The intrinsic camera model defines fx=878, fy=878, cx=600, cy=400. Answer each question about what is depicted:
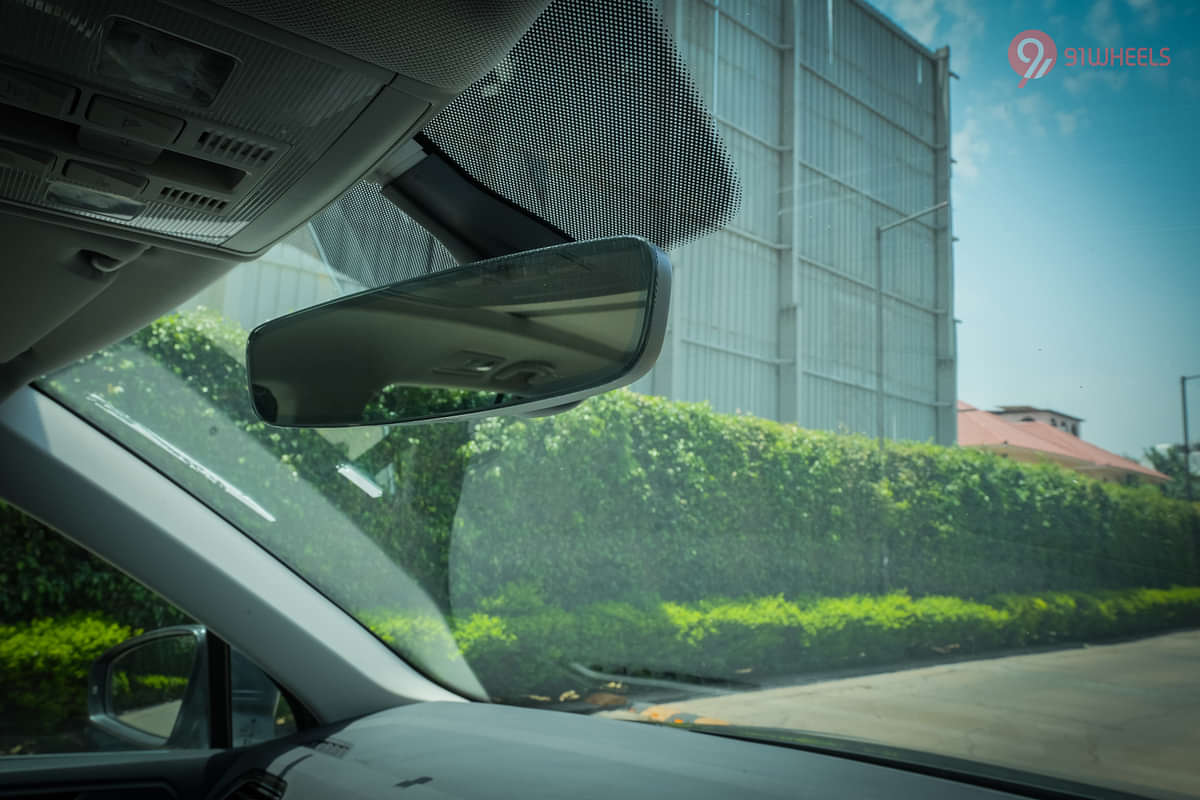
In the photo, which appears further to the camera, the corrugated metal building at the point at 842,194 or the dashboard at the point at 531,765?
the corrugated metal building at the point at 842,194

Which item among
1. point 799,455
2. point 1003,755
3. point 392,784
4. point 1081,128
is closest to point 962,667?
point 1003,755

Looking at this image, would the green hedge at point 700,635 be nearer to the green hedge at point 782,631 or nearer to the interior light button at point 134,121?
the green hedge at point 782,631

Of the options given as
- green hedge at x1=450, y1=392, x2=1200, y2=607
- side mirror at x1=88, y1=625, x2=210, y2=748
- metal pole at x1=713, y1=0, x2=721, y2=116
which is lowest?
side mirror at x1=88, y1=625, x2=210, y2=748

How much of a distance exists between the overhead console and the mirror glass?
1943 millimetres

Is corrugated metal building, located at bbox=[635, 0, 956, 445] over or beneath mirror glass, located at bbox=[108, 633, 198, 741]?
over

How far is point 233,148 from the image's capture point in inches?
51.0

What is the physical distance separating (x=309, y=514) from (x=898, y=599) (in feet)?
9.40

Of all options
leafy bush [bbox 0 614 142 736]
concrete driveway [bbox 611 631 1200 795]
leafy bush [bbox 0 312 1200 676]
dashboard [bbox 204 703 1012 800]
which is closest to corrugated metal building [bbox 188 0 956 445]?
leafy bush [bbox 0 312 1200 676]

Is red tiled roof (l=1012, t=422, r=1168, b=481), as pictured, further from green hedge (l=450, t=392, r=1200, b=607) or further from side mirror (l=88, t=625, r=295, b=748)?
side mirror (l=88, t=625, r=295, b=748)

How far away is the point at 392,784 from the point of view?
2.17 meters

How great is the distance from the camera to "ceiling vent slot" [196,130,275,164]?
4.14 feet

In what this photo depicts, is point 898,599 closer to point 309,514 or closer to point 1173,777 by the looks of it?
point 1173,777

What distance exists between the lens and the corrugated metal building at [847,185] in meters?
3.01

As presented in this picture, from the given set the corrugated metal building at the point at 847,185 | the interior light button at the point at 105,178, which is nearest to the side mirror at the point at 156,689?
the interior light button at the point at 105,178
